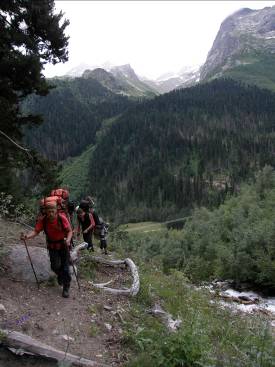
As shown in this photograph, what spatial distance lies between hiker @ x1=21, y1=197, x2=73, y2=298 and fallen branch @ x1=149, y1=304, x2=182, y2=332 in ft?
6.82

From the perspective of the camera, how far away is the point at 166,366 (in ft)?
21.9

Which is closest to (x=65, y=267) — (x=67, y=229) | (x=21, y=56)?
(x=67, y=229)

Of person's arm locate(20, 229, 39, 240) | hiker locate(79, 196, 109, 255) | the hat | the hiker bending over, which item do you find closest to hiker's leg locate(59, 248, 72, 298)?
person's arm locate(20, 229, 39, 240)

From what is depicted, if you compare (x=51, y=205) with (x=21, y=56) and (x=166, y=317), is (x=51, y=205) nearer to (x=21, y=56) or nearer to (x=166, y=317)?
(x=166, y=317)

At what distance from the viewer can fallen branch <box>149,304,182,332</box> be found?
883 centimetres

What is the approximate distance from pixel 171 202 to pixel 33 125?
159285 mm

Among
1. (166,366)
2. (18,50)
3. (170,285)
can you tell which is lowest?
(170,285)

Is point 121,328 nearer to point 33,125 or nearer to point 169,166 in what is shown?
point 33,125

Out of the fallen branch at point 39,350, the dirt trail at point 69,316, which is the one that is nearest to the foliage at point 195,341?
the dirt trail at point 69,316

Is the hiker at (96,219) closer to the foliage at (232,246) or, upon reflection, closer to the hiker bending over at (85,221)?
the hiker bending over at (85,221)

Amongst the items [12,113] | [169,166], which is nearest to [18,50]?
[12,113]

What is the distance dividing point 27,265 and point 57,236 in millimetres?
1460

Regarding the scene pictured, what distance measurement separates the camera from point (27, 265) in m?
10.0

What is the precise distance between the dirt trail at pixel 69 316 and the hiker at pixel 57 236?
480mm
